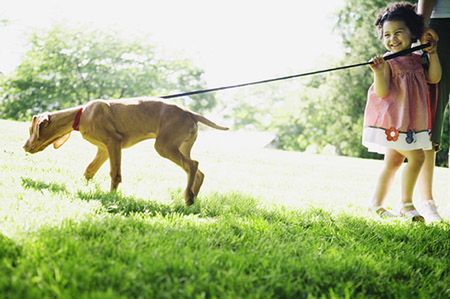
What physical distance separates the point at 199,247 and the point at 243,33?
151 ft

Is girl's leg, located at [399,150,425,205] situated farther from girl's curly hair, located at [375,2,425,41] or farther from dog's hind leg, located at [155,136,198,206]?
dog's hind leg, located at [155,136,198,206]

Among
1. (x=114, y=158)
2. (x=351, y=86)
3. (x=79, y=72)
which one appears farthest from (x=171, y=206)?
(x=79, y=72)

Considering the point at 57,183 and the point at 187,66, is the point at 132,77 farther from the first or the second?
the point at 57,183

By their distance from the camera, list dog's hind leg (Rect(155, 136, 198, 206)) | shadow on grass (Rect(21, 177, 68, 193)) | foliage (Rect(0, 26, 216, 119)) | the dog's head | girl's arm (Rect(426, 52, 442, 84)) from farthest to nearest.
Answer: foliage (Rect(0, 26, 216, 119)) → girl's arm (Rect(426, 52, 442, 84)) → the dog's head → dog's hind leg (Rect(155, 136, 198, 206)) → shadow on grass (Rect(21, 177, 68, 193))

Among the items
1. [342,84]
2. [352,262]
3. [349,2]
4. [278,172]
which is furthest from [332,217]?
→ [349,2]

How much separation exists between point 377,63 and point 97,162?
9.58 feet

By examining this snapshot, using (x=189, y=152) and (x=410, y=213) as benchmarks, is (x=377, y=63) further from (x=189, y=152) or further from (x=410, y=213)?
(x=189, y=152)

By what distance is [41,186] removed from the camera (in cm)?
384

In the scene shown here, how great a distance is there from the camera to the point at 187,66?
38.8m

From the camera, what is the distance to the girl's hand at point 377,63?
400 centimetres

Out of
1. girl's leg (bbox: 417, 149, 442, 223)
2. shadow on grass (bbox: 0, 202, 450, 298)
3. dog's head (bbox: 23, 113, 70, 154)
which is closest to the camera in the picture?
A: shadow on grass (bbox: 0, 202, 450, 298)

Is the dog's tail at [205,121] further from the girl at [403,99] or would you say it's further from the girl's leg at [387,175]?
the girl's leg at [387,175]

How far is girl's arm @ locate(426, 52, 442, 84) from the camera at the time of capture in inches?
163

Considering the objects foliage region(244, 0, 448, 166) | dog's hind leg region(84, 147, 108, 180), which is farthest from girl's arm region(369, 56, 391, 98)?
foliage region(244, 0, 448, 166)
